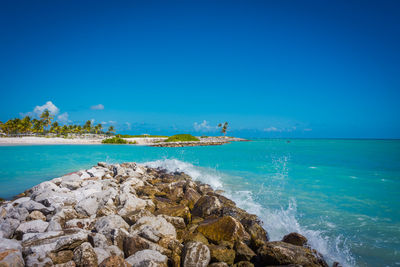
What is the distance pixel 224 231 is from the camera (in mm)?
5430

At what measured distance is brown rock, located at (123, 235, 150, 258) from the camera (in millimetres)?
4590

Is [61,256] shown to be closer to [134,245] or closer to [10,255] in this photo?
[10,255]

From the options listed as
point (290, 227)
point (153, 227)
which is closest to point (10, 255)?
point (153, 227)

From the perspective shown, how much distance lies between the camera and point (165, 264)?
4.18 meters

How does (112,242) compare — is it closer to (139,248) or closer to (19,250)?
(139,248)

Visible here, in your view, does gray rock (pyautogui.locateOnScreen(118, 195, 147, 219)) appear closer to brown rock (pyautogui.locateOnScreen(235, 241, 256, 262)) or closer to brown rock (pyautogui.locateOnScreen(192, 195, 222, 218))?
brown rock (pyautogui.locateOnScreen(192, 195, 222, 218))

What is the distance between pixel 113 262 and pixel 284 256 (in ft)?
10.5

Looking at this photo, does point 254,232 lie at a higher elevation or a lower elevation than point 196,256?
lower

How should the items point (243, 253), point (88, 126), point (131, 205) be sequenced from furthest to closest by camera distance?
1. point (88, 126)
2. point (131, 205)
3. point (243, 253)

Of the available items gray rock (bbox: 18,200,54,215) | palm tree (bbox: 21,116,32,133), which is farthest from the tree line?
gray rock (bbox: 18,200,54,215)

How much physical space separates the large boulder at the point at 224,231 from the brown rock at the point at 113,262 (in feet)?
7.15

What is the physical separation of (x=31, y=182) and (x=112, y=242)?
11662 millimetres

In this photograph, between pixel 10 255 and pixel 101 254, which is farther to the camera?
pixel 101 254

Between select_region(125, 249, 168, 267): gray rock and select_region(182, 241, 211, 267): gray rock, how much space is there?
389 millimetres
